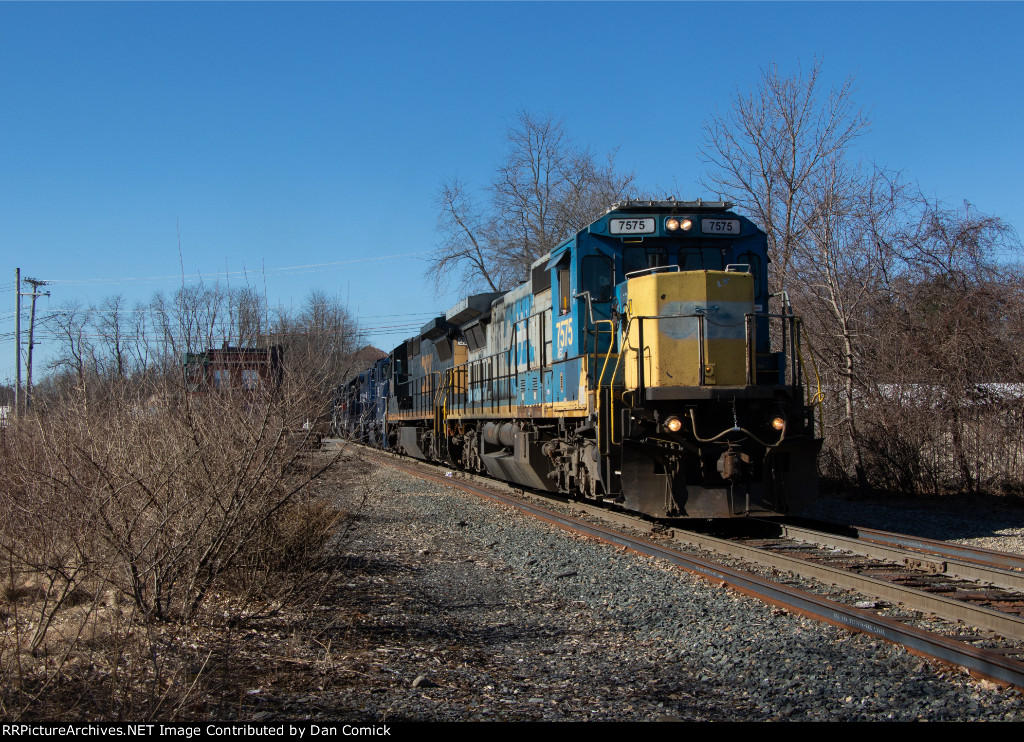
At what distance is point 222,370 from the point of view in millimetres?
6660

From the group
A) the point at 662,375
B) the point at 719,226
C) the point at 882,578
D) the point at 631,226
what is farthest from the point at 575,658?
the point at 719,226

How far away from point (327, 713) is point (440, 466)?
16764 mm

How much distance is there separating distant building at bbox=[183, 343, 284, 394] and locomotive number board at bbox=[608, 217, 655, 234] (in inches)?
180

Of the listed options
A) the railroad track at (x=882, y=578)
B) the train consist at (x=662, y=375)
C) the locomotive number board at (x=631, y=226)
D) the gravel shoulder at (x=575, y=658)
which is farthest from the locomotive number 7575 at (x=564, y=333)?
the gravel shoulder at (x=575, y=658)

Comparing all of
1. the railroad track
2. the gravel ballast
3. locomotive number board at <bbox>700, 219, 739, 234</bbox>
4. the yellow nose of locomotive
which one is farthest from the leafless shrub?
locomotive number board at <bbox>700, 219, 739, 234</bbox>

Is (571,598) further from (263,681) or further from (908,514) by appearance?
(908,514)

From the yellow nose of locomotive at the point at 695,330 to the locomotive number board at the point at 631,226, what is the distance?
1204 mm

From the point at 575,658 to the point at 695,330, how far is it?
15.4 ft

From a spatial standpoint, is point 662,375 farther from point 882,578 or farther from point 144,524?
point 144,524

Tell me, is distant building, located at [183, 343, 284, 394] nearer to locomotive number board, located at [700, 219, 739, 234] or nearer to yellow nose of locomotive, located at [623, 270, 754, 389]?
yellow nose of locomotive, located at [623, 270, 754, 389]

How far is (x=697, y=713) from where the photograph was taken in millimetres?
3871

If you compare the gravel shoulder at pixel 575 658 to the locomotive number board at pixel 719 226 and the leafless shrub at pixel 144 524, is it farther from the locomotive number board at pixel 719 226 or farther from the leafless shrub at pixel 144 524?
the locomotive number board at pixel 719 226

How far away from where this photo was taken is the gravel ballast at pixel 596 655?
3.91m
